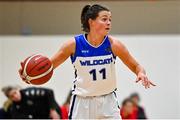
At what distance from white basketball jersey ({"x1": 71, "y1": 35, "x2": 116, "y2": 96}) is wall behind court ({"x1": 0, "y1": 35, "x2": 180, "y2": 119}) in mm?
4232

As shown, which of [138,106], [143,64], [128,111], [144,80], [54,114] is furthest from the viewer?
[143,64]

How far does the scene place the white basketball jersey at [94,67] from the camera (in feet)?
12.4

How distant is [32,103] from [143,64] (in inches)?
111

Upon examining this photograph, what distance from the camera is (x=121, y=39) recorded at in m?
8.27

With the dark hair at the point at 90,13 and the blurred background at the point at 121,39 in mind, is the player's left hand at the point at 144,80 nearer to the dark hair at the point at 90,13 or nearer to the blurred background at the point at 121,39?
the dark hair at the point at 90,13

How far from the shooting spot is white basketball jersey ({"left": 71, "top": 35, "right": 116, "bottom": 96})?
3.79 metres

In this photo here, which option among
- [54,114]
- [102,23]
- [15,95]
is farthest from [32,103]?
[102,23]

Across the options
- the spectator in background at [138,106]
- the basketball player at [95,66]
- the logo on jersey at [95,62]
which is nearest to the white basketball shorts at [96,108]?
the basketball player at [95,66]

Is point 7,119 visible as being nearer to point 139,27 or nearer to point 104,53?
point 104,53

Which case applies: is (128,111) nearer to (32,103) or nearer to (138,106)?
(138,106)

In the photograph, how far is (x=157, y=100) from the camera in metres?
8.19

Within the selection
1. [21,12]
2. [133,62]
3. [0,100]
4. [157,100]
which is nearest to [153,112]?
[157,100]

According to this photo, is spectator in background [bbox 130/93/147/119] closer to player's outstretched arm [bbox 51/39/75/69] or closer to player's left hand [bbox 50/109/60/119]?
player's left hand [bbox 50/109/60/119]

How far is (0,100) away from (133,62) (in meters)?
4.68
